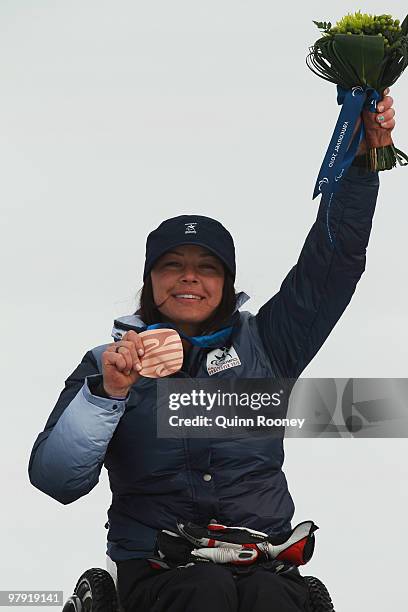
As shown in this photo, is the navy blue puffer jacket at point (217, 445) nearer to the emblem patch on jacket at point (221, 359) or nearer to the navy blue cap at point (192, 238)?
the emblem patch on jacket at point (221, 359)

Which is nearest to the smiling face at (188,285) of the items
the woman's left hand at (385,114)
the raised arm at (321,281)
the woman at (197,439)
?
the woman at (197,439)

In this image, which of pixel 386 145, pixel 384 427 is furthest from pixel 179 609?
pixel 384 427

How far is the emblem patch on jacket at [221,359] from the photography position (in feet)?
10.8

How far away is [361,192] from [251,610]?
39.8 inches

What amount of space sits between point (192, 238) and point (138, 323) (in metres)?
0.25

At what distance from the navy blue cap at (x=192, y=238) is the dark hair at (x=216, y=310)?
0.03 metres

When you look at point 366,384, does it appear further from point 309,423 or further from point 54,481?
point 54,481

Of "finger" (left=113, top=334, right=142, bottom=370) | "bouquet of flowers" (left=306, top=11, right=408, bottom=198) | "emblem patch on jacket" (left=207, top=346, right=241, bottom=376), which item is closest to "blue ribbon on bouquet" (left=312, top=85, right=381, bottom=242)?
"bouquet of flowers" (left=306, top=11, right=408, bottom=198)

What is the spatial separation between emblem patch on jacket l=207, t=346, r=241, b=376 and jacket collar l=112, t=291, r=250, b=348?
0.02 m

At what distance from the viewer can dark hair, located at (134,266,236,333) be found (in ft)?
11.1

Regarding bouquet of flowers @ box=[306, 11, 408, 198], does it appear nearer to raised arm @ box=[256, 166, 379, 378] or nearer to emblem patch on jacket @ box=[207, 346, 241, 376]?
raised arm @ box=[256, 166, 379, 378]

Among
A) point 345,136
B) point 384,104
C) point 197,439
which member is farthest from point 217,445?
point 384,104

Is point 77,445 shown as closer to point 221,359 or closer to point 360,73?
point 221,359

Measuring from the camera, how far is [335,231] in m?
3.26
